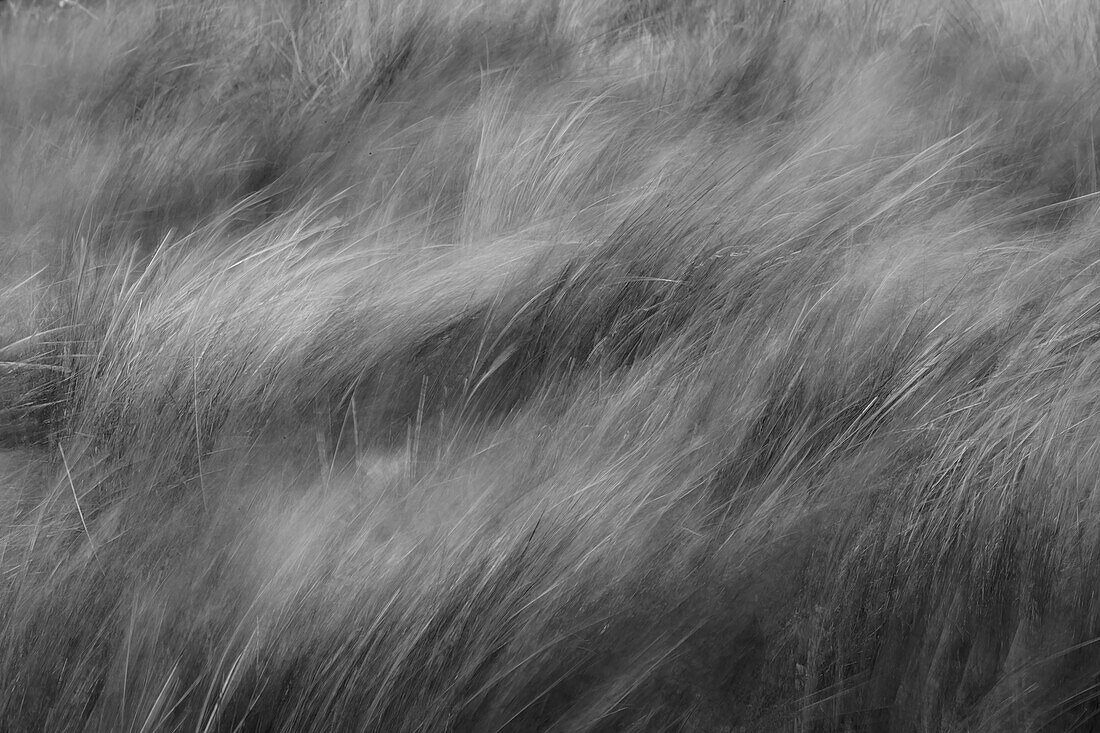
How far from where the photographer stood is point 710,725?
0.98 metres

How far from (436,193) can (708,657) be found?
104 cm

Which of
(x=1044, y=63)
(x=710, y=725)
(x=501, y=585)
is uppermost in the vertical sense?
(x=1044, y=63)

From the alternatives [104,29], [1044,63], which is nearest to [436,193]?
[1044,63]

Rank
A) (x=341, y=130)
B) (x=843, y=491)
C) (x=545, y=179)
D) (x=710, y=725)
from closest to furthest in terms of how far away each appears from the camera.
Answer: (x=710, y=725)
(x=843, y=491)
(x=545, y=179)
(x=341, y=130)

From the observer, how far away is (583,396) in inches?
50.7

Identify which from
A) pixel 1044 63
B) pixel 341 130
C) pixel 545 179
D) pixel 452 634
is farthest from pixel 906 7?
pixel 452 634

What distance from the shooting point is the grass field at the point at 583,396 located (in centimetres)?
100

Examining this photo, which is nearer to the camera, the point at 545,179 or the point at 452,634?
the point at 452,634

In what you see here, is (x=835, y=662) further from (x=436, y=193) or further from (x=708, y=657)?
(x=436, y=193)

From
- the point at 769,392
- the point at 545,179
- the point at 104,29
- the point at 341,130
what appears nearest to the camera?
the point at 769,392

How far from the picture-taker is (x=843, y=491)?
1.09m

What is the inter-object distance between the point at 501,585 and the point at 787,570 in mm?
317

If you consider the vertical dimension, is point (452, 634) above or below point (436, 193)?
below

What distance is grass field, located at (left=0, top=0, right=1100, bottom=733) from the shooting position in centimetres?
100
